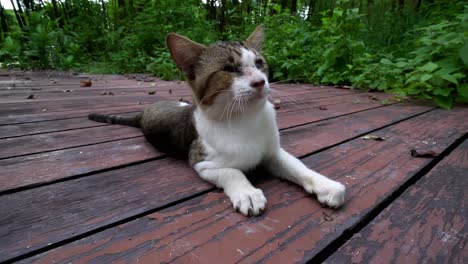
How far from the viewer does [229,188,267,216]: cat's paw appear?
113cm

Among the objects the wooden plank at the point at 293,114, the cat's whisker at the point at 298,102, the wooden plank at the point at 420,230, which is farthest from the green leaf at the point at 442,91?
the wooden plank at the point at 420,230

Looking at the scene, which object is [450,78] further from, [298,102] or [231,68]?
[231,68]

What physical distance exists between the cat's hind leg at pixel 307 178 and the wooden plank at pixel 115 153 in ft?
0.99

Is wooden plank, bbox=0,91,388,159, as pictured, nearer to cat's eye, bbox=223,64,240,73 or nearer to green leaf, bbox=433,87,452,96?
cat's eye, bbox=223,64,240,73

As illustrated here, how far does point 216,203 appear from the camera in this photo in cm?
123

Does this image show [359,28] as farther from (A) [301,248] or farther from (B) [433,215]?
(A) [301,248]

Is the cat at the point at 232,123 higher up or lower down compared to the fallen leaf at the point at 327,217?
higher up

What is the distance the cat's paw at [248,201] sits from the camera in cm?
113

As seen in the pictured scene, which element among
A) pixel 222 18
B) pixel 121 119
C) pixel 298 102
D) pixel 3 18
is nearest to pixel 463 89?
pixel 298 102

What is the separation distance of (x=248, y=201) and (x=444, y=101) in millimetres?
2683

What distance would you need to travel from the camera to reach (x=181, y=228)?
1.04m

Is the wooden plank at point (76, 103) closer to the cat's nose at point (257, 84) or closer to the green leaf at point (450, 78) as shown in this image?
the green leaf at point (450, 78)

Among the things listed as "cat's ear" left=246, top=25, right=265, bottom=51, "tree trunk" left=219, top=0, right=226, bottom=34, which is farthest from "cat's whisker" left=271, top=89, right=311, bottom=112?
"tree trunk" left=219, top=0, right=226, bottom=34

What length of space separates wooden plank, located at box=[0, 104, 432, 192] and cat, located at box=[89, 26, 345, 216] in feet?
1.06
